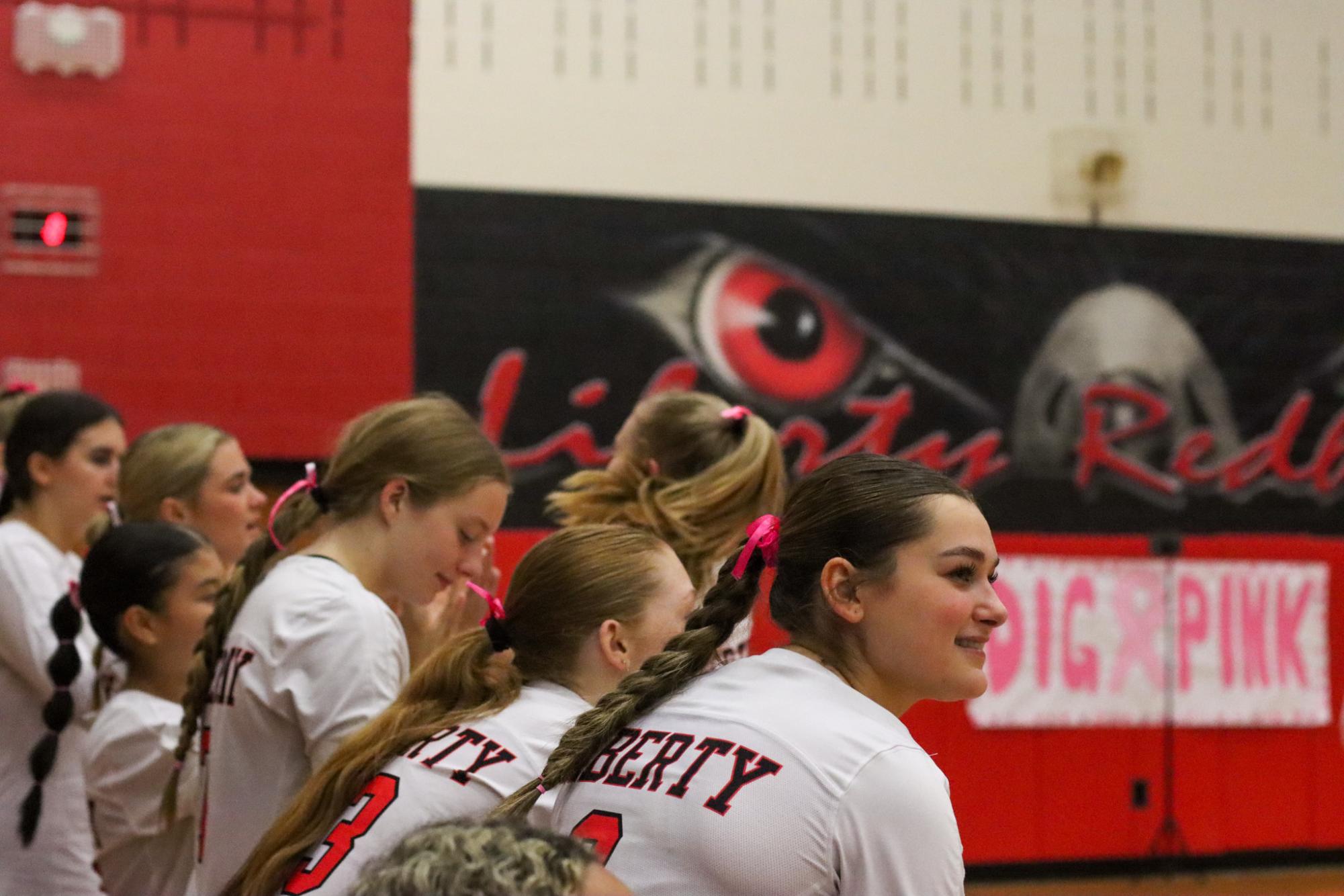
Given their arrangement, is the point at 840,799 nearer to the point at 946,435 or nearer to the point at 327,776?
the point at 327,776

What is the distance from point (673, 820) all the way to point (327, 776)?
0.63 m

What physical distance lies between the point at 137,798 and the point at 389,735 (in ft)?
3.80

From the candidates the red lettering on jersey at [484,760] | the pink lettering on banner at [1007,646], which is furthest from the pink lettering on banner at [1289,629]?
the red lettering on jersey at [484,760]

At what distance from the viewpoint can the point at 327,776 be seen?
2.06 metres

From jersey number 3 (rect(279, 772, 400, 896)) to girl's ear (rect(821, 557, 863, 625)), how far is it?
2.03 ft

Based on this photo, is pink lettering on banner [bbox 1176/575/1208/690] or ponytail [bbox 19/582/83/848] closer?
ponytail [bbox 19/582/83/848]

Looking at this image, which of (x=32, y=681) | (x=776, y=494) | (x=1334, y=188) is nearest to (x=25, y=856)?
(x=32, y=681)

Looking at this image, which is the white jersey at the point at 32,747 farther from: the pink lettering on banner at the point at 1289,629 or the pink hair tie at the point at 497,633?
the pink lettering on banner at the point at 1289,629

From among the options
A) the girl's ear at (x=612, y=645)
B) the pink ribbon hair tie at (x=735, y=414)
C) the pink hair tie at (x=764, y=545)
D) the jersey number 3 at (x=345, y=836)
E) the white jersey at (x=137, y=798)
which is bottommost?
the white jersey at (x=137, y=798)

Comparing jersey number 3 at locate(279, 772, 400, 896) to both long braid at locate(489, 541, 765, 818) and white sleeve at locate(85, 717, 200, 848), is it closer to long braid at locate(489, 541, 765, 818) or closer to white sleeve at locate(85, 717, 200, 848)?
long braid at locate(489, 541, 765, 818)

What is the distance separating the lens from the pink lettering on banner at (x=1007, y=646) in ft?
22.9

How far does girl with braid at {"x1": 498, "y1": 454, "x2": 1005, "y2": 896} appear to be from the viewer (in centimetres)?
156

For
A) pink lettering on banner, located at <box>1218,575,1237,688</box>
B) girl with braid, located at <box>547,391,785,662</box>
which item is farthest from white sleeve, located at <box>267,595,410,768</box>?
pink lettering on banner, located at <box>1218,575,1237,688</box>

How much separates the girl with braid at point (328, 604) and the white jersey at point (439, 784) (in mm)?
317
